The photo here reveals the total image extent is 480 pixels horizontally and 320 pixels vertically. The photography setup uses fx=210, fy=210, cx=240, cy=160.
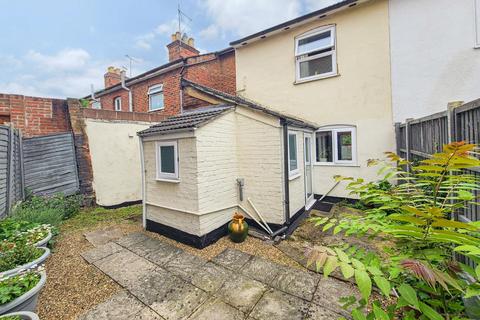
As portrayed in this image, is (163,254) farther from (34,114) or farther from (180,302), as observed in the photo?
(34,114)

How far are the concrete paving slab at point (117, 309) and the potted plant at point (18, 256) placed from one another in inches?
49.7

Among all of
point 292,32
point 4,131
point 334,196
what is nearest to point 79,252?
point 4,131

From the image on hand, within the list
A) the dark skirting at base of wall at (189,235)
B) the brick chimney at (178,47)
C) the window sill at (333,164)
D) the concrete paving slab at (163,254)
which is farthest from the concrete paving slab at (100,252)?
the brick chimney at (178,47)

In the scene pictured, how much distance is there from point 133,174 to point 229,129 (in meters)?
5.05

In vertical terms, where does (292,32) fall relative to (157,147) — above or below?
above

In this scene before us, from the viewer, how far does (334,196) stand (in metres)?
7.48

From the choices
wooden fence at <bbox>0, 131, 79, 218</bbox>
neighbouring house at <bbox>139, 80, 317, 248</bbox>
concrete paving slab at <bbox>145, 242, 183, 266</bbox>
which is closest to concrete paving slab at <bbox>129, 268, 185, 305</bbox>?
concrete paving slab at <bbox>145, 242, 183, 266</bbox>

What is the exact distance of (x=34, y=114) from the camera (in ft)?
23.2

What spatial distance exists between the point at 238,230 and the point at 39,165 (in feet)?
22.9

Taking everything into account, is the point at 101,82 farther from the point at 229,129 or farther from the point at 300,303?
the point at 300,303

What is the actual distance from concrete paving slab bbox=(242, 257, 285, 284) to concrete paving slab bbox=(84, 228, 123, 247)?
3503 millimetres

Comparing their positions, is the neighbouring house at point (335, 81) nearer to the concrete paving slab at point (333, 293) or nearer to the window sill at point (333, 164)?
the window sill at point (333, 164)

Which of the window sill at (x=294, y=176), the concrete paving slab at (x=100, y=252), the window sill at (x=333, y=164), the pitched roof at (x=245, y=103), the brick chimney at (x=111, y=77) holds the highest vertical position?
the brick chimney at (x=111, y=77)

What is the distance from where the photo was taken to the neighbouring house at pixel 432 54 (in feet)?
18.9
